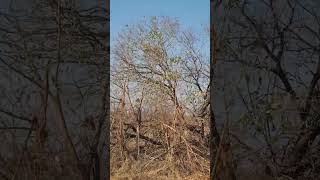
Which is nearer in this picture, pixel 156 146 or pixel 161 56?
pixel 156 146

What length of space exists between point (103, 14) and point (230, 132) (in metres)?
1.23

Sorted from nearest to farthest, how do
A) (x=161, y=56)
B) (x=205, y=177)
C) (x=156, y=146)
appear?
(x=205, y=177) < (x=156, y=146) < (x=161, y=56)

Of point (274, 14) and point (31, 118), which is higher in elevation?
point (274, 14)

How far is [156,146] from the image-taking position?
5.29 m

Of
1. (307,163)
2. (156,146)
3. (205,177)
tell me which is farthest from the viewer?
(156,146)

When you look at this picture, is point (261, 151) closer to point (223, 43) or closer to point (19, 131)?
point (223, 43)

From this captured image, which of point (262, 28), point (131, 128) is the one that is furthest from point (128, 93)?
point (262, 28)

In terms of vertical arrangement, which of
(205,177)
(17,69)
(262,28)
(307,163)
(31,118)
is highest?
(262,28)

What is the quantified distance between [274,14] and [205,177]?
212 centimetres

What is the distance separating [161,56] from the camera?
5.75 m

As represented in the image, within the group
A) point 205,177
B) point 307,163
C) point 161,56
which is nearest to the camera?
point 307,163

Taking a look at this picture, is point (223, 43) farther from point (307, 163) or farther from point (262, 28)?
point (307, 163)

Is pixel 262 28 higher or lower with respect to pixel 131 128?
higher

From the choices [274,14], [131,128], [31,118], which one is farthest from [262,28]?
[131,128]
